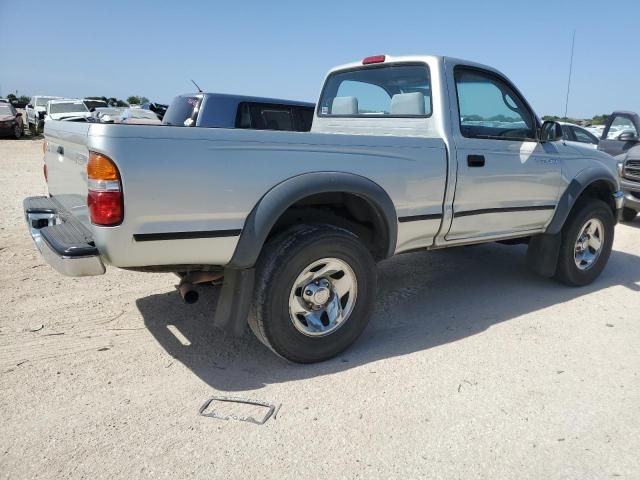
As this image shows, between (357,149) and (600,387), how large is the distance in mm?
2017

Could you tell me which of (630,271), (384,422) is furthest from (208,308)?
(630,271)

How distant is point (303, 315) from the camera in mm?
3166

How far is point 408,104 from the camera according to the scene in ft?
12.8

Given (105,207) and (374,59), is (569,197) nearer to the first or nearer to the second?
(374,59)

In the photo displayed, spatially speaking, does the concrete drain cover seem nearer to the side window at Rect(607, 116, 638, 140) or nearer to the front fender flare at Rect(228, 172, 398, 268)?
the front fender flare at Rect(228, 172, 398, 268)

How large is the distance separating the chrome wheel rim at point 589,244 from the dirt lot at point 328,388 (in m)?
0.41

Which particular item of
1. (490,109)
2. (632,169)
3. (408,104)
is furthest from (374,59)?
(632,169)

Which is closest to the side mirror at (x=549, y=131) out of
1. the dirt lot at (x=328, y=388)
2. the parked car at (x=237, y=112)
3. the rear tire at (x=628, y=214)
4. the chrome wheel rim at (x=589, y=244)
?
the chrome wheel rim at (x=589, y=244)

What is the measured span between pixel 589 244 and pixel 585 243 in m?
0.07

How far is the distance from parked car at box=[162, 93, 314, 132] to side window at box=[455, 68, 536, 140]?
12.0ft

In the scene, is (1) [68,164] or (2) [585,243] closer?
(1) [68,164]

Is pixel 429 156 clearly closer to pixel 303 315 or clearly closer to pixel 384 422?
pixel 303 315

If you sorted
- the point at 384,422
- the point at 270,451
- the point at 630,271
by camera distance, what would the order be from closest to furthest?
the point at 270,451
the point at 384,422
the point at 630,271

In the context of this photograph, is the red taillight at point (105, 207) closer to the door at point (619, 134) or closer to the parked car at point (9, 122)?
the door at point (619, 134)
